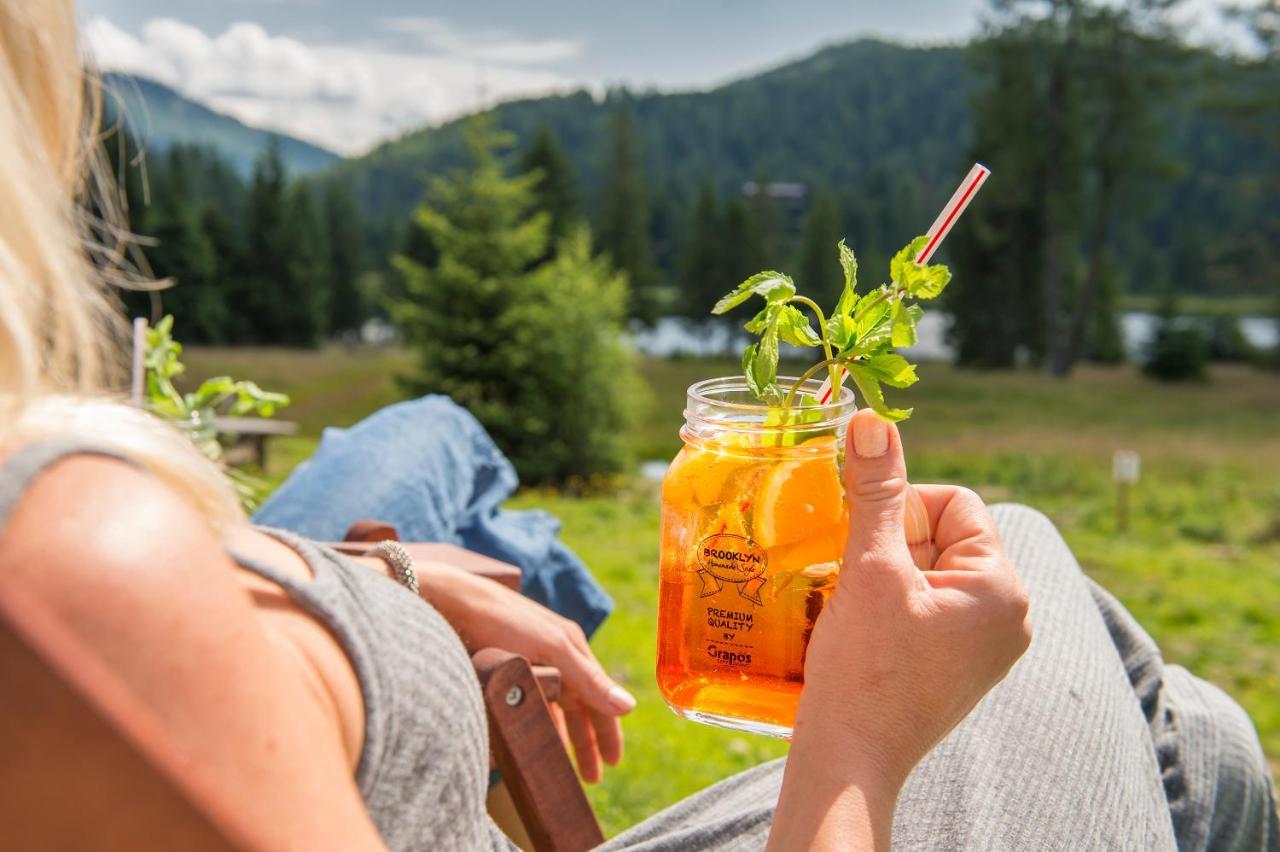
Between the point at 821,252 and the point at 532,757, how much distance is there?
50.1m

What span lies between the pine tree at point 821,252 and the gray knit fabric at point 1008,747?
141 ft

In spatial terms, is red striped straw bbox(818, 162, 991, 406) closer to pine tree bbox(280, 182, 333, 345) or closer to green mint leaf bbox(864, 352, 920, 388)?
green mint leaf bbox(864, 352, 920, 388)

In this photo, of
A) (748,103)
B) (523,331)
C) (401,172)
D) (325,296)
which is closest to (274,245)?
(325,296)

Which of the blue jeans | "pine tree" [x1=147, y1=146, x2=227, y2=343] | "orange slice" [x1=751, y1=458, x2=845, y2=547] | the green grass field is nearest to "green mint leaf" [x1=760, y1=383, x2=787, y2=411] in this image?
"orange slice" [x1=751, y1=458, x2=845, y2=547]

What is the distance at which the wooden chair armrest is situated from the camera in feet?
4.40

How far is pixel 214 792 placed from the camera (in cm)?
67

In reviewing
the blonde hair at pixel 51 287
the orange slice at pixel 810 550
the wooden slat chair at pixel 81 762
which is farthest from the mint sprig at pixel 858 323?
the wooden slat chair at pixel 81 762

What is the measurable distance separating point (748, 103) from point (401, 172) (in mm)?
39522

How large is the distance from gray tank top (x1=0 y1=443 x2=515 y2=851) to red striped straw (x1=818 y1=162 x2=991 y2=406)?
501 millimetres

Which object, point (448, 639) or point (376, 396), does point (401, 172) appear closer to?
point (376, 396)

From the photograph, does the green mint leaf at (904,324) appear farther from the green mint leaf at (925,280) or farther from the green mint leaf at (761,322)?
the green mint leaf at (761,322)

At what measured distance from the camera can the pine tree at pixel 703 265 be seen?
177 ft

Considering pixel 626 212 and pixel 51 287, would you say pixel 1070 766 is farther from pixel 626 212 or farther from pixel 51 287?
pixel 626 212

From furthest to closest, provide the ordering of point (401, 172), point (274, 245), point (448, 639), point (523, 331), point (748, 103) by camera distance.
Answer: point (748, 103) < point (401, 172) < point (274, 245) < point (523, 331) < point (448, 639)
